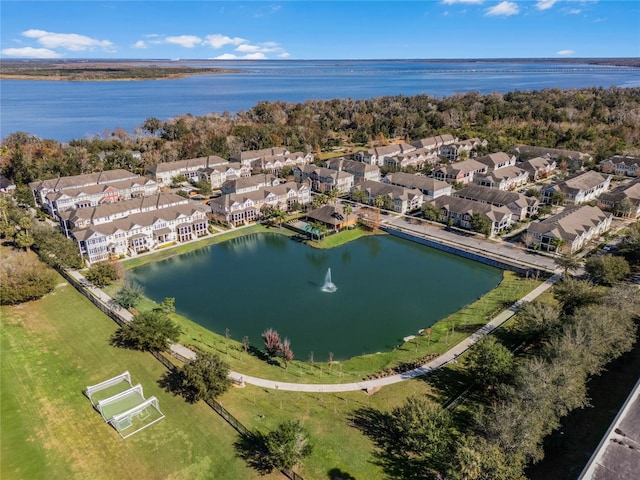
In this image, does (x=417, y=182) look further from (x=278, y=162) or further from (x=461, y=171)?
(x=278, y=162)

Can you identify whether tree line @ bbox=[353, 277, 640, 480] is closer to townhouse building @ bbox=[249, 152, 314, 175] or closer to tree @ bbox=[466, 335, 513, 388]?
tree @ bbox=[466, 335, 513, 388]

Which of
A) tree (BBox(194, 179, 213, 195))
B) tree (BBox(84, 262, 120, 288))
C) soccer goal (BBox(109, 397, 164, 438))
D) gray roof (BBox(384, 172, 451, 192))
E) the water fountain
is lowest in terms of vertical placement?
the water fountain

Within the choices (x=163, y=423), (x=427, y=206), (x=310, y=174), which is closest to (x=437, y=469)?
(x=163, y=423)

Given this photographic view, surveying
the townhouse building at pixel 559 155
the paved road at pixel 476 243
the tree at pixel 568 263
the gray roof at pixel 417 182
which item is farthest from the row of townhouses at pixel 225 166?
the tree at pixel 568 263

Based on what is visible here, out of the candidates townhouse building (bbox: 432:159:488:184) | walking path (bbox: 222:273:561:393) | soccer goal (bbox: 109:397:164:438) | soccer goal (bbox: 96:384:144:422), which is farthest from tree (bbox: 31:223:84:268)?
townhouse building (bbox: 432:159:488:184)

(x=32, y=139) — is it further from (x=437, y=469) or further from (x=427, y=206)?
(x=437, y=469)

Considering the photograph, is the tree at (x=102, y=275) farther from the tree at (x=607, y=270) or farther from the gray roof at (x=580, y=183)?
the gray roof at (x=580, y=183)
